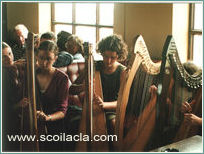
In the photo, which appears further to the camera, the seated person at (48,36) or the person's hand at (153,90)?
the person's hand at (153,90)

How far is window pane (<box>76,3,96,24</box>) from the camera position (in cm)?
330

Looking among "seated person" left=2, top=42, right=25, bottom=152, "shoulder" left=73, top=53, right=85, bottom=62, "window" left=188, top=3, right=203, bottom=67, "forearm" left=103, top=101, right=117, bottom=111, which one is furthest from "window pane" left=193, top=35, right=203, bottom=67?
"seated person" left=2, top=42, right=25, bottom=152

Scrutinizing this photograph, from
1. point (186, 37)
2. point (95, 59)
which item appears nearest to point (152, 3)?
point (186, 37)

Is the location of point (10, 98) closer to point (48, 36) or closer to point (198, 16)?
point (48, 36)

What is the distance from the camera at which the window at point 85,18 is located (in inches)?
128

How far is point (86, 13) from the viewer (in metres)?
3.35

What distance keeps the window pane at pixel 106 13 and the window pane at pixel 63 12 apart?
0.77 feet

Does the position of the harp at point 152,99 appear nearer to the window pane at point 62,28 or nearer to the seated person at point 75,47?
the seated person at point 75,47

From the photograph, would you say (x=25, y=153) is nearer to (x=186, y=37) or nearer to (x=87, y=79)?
(x=87, y=79)

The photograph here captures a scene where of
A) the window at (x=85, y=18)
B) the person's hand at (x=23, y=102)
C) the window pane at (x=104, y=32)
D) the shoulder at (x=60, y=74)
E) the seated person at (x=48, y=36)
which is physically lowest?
the person's hand at (x=23, y=102)

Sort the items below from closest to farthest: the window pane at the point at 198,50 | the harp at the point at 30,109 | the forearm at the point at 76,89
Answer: the harp at the point at 30,109 → the forearm at the point at 76,89 → the window pane at the point at 198,50

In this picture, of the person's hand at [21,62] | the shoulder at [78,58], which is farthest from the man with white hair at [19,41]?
the shoulder at [78,58]

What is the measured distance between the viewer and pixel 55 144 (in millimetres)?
3244

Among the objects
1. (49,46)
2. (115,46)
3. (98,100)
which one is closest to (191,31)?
(115,46)
